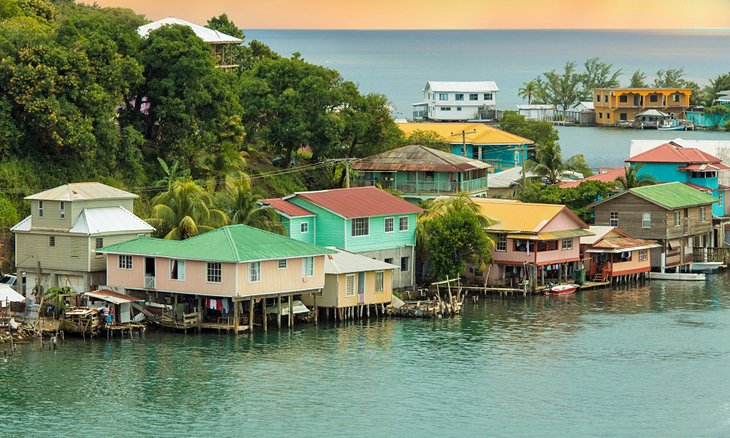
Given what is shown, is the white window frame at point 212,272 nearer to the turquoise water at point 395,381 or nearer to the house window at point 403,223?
the turquoise water at point 395,381

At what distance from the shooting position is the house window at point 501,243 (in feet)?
253

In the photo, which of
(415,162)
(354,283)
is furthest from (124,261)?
(415,162)

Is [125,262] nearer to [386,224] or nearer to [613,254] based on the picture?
[386,224]

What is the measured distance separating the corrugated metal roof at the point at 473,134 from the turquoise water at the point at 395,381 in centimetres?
4427

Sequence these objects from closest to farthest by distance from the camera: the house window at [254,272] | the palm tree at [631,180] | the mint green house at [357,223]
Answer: the house window at [254,272], the mint green house at [357,223], the palm tree at [631,180]

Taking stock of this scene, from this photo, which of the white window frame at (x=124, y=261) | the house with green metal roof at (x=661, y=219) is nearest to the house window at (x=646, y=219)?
the house with green metal roof at (x=661, y=219)

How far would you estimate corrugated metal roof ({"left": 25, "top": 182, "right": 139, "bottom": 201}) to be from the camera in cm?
6581

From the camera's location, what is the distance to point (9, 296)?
61906mm

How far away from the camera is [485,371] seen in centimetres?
5831

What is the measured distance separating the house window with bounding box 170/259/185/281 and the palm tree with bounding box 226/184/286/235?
7.18 metres

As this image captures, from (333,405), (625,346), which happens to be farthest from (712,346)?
(333,405)

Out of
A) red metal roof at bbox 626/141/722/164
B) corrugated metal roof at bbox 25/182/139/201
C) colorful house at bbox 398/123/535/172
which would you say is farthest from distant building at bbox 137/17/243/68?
corrugated metal roof at bbox 25/182/139/201

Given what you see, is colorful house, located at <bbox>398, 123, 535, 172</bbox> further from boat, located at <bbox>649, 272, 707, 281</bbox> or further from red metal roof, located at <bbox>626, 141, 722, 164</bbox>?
boat, located at <bbox>649, 272, 707, 281</bbox>

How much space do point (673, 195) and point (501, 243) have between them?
43.9ft
